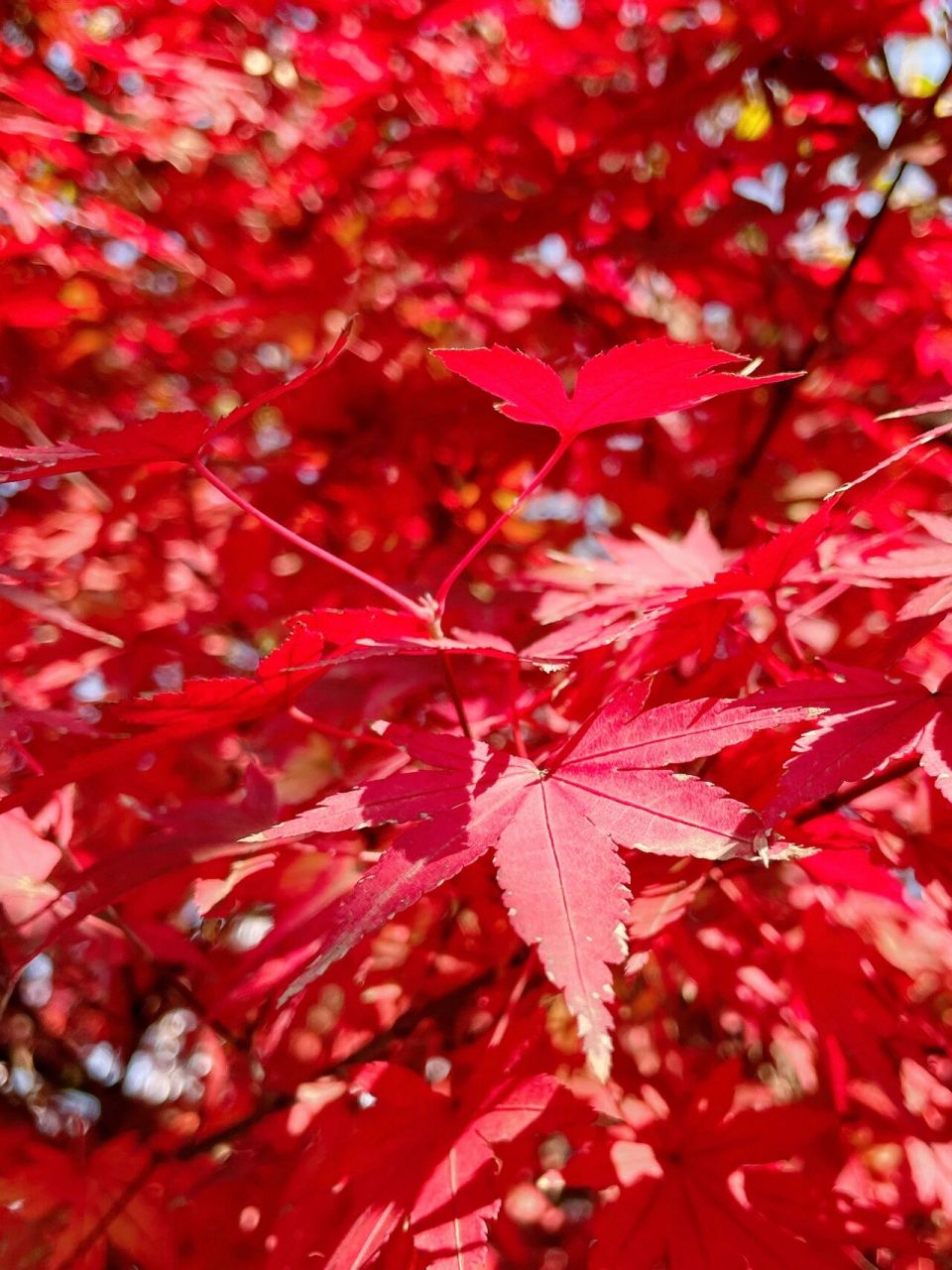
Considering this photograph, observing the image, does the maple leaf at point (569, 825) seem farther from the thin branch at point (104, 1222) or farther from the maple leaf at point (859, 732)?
the thin branch at point (104, 1222)

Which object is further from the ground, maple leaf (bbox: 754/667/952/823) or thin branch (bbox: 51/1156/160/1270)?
maple leaf (bbox: 754/667/952/823)

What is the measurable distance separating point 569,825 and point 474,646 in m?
0.12

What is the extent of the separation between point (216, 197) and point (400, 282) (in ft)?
0.99

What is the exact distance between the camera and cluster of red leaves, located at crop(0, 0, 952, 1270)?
48 centimetres

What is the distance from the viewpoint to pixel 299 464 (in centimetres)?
125

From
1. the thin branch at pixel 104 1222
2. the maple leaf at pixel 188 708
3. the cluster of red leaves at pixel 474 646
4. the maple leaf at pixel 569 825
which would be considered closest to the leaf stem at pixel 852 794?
the cluster of red leaves at pixel 474 646

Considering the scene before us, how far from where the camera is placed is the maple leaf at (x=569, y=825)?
38 centimetres

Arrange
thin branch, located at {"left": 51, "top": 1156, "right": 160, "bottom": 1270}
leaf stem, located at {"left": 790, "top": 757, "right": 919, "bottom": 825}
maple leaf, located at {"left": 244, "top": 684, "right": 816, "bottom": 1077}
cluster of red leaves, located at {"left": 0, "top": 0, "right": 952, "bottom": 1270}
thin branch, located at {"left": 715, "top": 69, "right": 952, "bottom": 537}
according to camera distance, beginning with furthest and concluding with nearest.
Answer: thin branch, located at {"left": 715, "top": 69, "right": 952, "bottom": 537}
thin branch, located at {"left": 51, "top": 1156, "right": 160, "bottom": 1270}
leaf stem, located at {"left": 790, "top": 757, "right": 919, "bottom": 825}
cluster of red leaves, located at {"left": 0, "top": 0, "right": 952, "bottom": 1270}
maple leaf, located at {"left": 244, "top": 684, "right": 816, "bottom": 1077}

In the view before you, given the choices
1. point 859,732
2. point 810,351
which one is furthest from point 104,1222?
point 810,351

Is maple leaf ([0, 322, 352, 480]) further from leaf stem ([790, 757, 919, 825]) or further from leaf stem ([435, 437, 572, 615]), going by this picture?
leaf stem ([790, 757, 919, 825])

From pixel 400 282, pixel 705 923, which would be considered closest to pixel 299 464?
pixel 400 282

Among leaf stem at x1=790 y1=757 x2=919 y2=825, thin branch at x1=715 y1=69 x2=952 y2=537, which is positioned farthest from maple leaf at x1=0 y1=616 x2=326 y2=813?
thin branch at x1=715 y1=69 x2=952 y2=537

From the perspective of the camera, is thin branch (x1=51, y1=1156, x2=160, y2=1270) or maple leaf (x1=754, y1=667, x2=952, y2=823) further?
thin branch (x1=51, y1=1156, x2=160, y2=1270)

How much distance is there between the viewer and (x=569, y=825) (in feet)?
1.43
